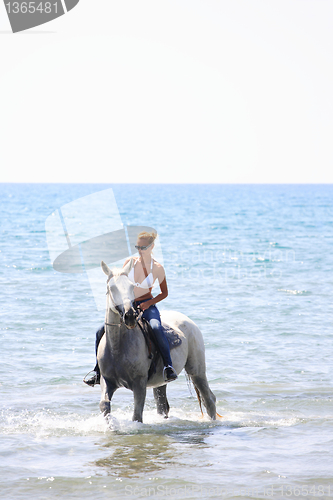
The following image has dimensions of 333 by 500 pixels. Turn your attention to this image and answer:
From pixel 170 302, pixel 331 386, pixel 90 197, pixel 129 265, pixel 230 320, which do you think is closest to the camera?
pixel 129 265

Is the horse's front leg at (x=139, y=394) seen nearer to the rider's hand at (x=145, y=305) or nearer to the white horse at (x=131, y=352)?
the white horse at (x=131, y=352)

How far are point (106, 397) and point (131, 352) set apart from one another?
708 mm

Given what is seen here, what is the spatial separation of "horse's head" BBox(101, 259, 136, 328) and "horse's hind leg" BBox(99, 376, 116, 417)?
1.10 meters

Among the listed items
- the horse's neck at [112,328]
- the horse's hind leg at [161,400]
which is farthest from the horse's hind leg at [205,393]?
the horse's neck at [112,328]

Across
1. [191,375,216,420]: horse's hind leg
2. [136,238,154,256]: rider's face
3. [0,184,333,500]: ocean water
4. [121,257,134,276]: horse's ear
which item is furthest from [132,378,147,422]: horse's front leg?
[136,238,154,256]: rider's face

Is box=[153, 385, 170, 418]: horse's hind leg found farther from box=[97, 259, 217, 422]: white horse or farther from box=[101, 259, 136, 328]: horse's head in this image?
box=[101, 259, 136, 328]: horse's head

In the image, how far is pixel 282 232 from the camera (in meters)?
55.8

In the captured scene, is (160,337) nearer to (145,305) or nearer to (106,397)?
(145,305)

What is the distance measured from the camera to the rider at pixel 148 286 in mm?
8031

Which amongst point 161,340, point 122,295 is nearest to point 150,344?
point 161,340

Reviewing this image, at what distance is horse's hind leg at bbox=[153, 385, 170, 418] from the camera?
30.6 feet

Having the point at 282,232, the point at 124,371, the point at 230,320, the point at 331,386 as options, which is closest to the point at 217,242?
the point at 282,232

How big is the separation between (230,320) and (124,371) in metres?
9.47

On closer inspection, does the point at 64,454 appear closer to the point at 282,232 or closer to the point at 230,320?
the point at 230,320
